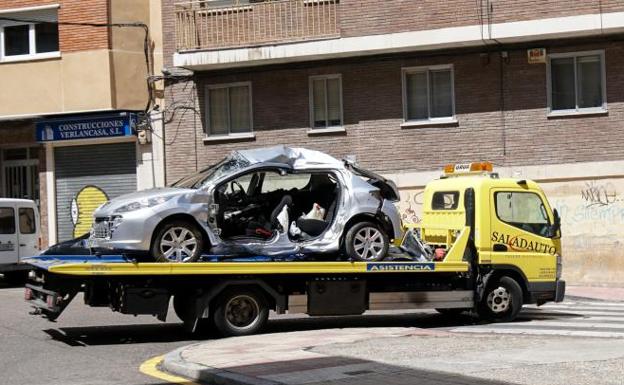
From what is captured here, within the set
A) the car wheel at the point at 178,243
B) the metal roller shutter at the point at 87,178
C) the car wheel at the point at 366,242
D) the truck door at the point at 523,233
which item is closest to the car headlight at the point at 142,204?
the car wheel at the point at 178,243

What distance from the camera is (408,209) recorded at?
74.1 ft

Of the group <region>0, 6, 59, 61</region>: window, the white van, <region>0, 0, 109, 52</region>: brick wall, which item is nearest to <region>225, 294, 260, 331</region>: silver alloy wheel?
the white van

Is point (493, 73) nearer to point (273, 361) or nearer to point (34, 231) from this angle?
point (34, 231)

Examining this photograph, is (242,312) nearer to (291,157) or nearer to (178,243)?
(178,243)

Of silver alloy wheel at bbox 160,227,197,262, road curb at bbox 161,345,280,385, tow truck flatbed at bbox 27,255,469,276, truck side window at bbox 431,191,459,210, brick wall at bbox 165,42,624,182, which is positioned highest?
brick wall at bbox 165,42,624,182

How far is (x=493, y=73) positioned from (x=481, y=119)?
1.09 m

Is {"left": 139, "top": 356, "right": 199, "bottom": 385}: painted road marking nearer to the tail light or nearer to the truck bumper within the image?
the tail light

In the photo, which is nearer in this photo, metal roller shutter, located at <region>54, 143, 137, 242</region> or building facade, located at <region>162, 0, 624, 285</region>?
building facade, located at <region>162, 0, 624, 285</region>

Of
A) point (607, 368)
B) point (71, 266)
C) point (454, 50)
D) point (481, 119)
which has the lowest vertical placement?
point (607, 368)

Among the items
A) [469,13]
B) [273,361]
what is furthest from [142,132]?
[273,361]

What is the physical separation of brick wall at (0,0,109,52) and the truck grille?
40.9ft

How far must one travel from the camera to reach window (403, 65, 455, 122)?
2245 centimetres

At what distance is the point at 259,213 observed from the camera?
13.2m

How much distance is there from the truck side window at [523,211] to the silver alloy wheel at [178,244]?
4.66 meters
